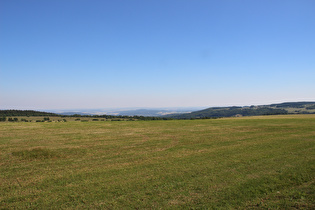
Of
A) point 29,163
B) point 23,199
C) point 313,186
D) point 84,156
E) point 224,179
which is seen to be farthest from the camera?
point 84,156

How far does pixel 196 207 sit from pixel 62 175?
25.1ft

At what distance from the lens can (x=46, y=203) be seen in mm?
7191

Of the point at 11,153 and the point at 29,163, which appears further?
the point at 11,153

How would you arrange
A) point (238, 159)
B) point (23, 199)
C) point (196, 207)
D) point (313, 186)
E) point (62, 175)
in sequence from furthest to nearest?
point (238, 159)
point (62, 175)
point (313, 186)
point (23, 199)
point (196, 207)

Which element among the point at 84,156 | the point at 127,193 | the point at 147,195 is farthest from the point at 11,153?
the point at 147,195

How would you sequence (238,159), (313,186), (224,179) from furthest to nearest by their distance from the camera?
(238,159)
(224,179)
(313,186)

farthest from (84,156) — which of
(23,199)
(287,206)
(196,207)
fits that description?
(287,206)

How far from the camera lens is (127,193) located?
7988mm

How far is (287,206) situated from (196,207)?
354cm

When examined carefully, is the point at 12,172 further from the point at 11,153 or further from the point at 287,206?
the point at 287,206

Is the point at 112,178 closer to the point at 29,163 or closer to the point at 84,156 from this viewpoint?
the point at 84,156

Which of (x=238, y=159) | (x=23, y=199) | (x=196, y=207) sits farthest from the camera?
(x=238, y=159)

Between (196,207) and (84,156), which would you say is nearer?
(196,207)

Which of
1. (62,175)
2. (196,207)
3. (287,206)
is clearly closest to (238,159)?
(287,206)
